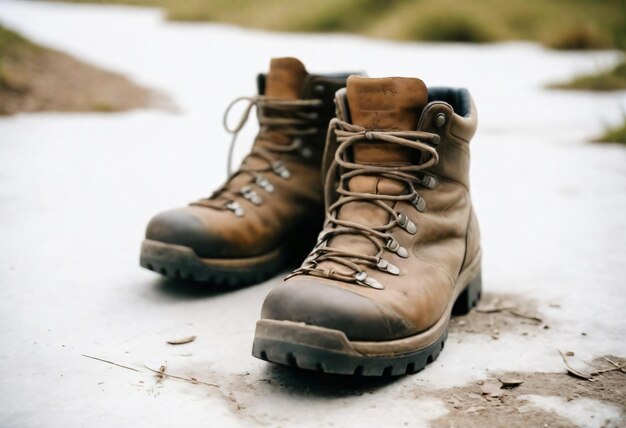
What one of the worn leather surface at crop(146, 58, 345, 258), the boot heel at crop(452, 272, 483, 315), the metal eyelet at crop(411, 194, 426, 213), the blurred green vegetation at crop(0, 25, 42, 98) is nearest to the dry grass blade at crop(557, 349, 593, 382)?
the boot heel at crop(452, 272, 483, 315)

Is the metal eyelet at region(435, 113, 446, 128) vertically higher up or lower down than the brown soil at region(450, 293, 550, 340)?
higher up

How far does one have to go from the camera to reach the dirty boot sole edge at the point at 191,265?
5.06ft

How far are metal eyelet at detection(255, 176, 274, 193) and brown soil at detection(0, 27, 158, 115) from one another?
104 inches

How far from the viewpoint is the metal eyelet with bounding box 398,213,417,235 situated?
130 centimetres

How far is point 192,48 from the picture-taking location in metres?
7.46

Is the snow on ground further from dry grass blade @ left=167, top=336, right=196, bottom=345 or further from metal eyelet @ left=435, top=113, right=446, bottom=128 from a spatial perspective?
metal eyelet @ left=435, top=113, right=446, bottom=128

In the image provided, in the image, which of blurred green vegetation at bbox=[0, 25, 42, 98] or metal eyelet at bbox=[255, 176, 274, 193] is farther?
blurred green vegetation at bbox=[0, 25, 42, 98]

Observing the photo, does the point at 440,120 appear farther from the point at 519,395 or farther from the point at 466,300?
the point at 519,395

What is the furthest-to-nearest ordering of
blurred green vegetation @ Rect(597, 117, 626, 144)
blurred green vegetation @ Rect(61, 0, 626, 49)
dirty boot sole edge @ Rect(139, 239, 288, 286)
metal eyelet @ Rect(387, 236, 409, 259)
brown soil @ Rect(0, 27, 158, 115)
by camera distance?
blurred green vegetation @ Rect(61, 0, 626, 49)
brown soil @ Rect(0, 27, 158, 115)
blurred green vegetation @ Rect(597, 117, 626, 144)
dirty boot sole edge @ Rect(139, 239, 288, 286)
metal eyelet @ Rect(387, 236, 409, 259)

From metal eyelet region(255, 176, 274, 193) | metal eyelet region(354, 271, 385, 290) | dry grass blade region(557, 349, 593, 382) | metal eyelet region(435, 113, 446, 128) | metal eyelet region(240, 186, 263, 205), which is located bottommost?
dry grass blade region(557, 349, 593, 382)

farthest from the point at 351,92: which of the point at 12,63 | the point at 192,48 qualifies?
the point at 192,48

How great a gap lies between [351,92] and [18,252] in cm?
110

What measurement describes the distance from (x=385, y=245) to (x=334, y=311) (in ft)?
0.74

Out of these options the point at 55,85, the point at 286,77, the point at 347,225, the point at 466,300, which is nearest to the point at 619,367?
the point at 466,300
